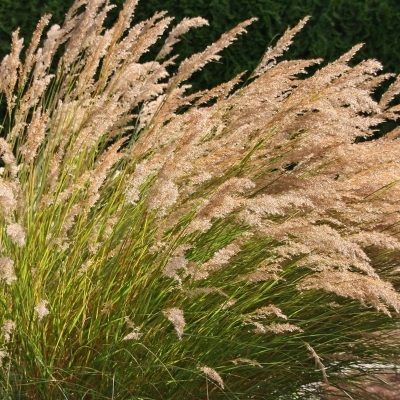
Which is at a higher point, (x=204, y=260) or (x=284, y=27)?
(x=284, y=27)

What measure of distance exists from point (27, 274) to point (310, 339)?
3.38 ft

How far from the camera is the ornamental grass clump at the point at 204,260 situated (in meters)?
2.78

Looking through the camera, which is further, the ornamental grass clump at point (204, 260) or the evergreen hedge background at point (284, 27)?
the evergreen hedge background at point (284, 27)

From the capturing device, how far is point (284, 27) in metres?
7.25

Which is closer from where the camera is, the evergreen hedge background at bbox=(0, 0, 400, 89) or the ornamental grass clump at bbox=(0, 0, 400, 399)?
the ornamental grass clump at bbox=(0, 0, 400, 399)

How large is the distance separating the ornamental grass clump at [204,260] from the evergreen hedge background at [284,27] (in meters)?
3.72

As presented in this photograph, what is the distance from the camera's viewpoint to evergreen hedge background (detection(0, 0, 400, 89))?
7180 millimetres

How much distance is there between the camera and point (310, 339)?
3.24 meters

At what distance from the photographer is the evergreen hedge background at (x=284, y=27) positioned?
7180 mm

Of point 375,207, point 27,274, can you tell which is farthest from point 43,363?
point 375,207

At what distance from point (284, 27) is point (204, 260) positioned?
440 centimetres

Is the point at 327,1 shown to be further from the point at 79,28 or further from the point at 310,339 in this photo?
the point at 310,339

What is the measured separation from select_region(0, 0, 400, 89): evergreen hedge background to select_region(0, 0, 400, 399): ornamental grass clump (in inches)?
146

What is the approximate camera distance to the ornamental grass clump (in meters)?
2.78
